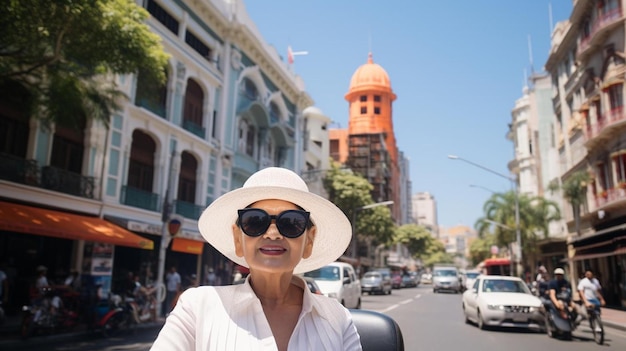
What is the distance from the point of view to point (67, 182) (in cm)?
1577

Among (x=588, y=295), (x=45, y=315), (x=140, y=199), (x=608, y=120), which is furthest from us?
(x=608, y=120)

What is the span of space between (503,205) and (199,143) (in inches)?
1075

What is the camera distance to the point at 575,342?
35.6 ft

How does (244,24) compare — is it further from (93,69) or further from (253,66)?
(93,69)

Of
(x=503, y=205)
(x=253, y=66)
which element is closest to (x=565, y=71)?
(x=503, y=205)

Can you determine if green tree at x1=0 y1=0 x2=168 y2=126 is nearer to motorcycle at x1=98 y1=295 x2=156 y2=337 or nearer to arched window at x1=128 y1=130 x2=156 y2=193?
motorcycle at x1=98 y1=295 x2=156 y2=337

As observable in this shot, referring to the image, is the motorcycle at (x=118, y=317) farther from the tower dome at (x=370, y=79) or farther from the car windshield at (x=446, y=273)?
the tower dome at (x=370, y=79)

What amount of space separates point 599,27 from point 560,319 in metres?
17.7

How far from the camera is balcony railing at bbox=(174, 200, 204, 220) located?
2206 cm

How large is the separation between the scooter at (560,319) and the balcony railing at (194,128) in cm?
1741

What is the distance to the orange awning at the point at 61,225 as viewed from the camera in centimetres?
1188

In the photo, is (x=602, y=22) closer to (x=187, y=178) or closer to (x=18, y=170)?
(x=187, y=178)

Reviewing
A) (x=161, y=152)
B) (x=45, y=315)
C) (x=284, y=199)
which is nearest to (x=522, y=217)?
(x=161, y=152)

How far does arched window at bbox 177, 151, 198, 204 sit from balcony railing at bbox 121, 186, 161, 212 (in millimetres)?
2744
